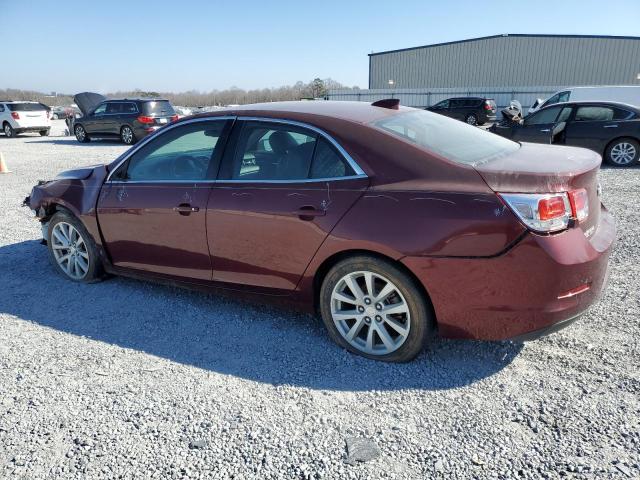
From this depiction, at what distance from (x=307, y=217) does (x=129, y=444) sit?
1579mm

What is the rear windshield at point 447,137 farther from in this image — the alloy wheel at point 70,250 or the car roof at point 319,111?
the alloy wheel at point 70,250

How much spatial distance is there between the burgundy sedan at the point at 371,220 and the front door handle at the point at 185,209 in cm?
1

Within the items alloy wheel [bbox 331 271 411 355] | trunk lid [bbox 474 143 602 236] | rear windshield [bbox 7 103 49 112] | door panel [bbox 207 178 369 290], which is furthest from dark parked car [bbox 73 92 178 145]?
trunk lid [bbox 474 143 602 236]

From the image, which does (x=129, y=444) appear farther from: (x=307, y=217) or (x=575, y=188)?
(x=575, y=188)

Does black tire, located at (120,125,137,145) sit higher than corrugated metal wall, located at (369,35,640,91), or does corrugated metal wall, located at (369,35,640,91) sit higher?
corrugated metal wall, located at (369,35,640,91)

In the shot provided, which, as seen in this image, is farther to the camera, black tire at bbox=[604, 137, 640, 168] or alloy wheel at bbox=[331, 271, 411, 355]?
black tire at bbox=[604, 137, 640, 168]

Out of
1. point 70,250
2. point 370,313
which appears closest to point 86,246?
point 70,250

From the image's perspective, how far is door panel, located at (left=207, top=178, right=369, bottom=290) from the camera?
3.06 metres

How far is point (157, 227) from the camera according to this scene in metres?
3.86

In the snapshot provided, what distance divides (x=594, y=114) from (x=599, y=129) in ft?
1.24

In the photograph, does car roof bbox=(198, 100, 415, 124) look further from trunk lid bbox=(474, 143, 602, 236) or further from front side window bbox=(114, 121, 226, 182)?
trunk lid bbox=(474, 143, 602, 236)

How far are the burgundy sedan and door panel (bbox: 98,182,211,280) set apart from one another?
1cm

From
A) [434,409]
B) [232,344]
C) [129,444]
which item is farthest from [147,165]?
[434,409]

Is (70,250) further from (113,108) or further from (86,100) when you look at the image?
(86,100)
